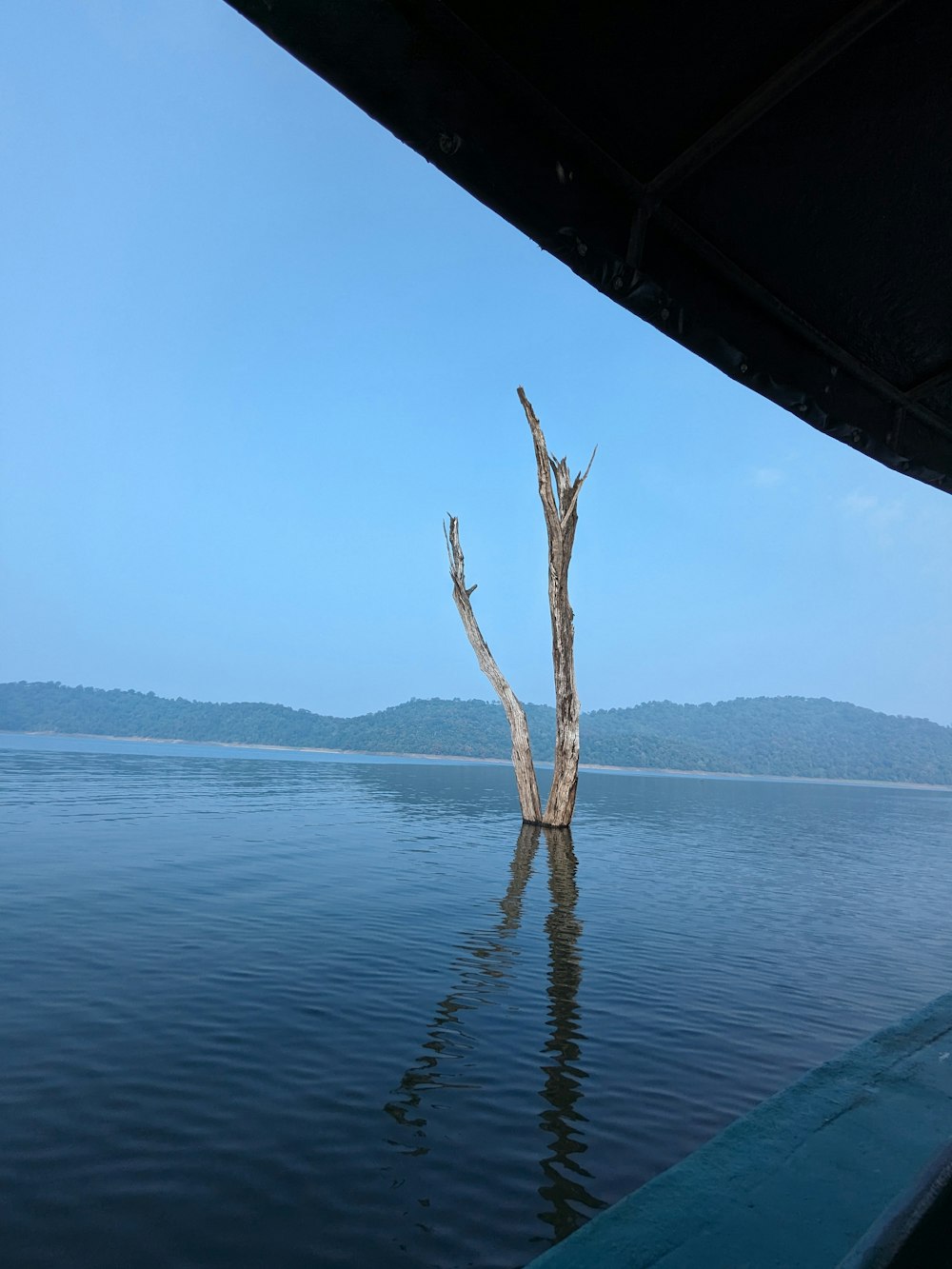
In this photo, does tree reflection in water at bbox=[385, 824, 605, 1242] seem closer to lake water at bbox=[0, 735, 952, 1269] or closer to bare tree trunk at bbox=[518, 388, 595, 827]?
lake water at bbox=[0, 735, 952, 1269]

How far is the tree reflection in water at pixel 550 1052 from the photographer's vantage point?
3789mm

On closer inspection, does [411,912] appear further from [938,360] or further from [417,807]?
[417,807]

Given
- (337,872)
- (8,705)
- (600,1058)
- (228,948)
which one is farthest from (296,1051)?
(8,705)

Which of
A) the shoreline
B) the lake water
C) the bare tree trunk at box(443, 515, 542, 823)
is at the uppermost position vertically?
the bare tree trunk at box(443, 515, 542, 823)

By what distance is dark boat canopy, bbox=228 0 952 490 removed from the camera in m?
2.23

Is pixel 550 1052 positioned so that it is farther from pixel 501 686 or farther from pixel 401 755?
pixel 401 755

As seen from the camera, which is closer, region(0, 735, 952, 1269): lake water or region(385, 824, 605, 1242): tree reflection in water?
region(0, 735, 952, 1269): lake water

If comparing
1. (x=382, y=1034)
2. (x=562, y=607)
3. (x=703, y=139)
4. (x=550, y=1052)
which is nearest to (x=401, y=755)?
(x=562, y=607)

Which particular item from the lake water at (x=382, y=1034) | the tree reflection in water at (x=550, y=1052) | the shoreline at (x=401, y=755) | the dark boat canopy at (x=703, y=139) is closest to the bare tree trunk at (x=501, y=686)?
the lake water at (x=382, y=1034)

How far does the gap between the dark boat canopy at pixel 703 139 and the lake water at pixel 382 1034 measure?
452 cm

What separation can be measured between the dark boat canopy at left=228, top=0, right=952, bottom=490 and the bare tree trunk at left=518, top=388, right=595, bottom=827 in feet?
62.0

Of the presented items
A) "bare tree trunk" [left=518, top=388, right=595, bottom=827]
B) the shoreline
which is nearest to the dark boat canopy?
"bare tree trunk" [left=518, top=388, right=595, bottom=827]

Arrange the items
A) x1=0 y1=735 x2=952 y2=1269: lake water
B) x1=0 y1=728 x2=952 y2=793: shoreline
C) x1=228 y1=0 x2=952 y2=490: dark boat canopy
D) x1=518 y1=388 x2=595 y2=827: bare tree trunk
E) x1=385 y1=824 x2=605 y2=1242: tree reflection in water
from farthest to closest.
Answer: x1=0 y1=728 x2=952 y2=793: shoreline
x1=518 y1=388 x2=595 y2=827: bare tree trunk
x1=385 y1=824 x2=605 y2=1242: tree reflection in water
x1=0 y1=735 x2=952 y2=1269: lake water
x1=228 y1=0 x2=952 y2=490: dark boat canopy

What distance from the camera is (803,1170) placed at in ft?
6.98
